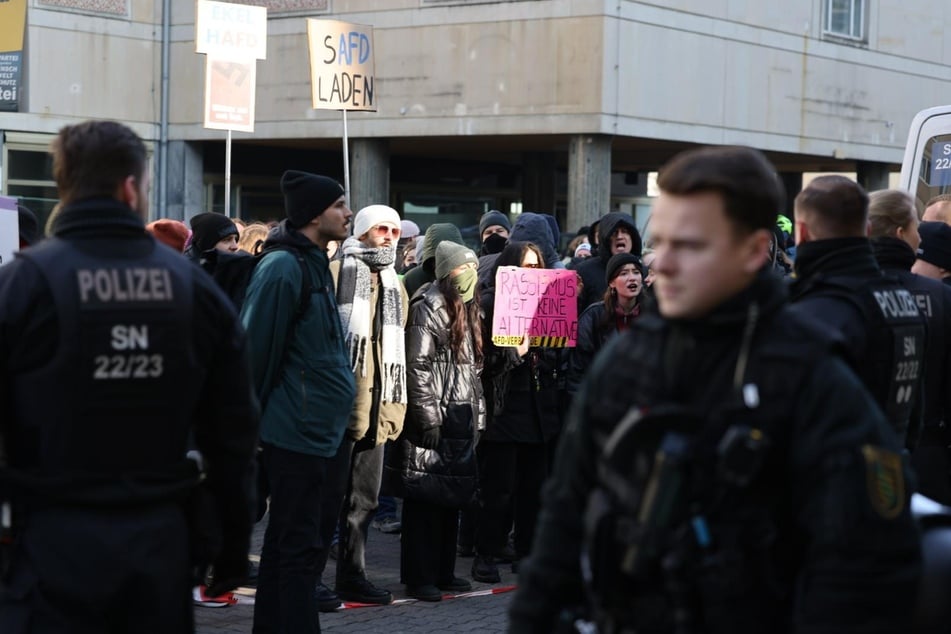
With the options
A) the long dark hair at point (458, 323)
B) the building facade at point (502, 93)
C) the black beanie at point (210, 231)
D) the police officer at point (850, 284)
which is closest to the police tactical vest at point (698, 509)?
the police officer at point (850, 284)

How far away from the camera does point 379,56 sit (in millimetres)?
25375

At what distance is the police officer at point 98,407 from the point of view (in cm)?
391

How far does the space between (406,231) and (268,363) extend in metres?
7.31

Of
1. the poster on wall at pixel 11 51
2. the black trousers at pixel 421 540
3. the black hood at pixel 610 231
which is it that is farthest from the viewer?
the poster on wall at pixel 11 51

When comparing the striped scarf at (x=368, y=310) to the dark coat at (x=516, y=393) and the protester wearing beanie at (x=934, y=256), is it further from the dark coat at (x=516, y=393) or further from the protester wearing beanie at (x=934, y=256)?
the protester wearing beanie at (x=934, y=256)

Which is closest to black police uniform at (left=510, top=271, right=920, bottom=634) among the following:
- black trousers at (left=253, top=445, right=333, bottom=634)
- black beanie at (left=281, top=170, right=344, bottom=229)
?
black trousers at (left=253, top=445, right=333, bottom=634)

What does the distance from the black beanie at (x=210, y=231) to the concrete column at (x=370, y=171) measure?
53.4ft

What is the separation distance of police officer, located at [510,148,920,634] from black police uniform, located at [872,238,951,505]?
288 centimetres

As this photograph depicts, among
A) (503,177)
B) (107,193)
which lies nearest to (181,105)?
(503,177)

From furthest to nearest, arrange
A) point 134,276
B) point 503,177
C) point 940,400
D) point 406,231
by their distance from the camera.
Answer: point 503,177 → point 406,231 → point 940,400 → point 134,276

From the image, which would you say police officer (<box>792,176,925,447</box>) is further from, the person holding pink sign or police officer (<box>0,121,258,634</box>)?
the person holding pink sign

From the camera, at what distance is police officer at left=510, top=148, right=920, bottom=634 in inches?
115

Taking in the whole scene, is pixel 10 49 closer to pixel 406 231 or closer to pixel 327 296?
pixel 406 231

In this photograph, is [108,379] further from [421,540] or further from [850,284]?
[421,540]
